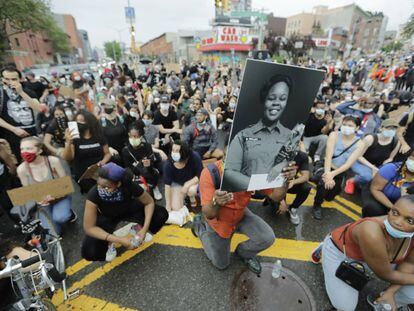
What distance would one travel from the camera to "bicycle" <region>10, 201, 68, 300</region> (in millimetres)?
2471

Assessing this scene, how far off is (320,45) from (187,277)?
2342 inches

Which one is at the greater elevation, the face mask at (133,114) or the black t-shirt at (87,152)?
the face mask at (133,114)

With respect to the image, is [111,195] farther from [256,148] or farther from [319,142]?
[319,142]

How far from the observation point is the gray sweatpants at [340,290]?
2.12 meters

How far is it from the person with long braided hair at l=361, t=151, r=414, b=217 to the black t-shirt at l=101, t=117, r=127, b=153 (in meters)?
4.47

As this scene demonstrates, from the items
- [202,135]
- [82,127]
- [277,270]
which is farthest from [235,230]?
[82,127]

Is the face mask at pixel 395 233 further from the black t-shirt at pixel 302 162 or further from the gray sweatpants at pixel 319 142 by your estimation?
the gray sweatpants at pixel 319 142

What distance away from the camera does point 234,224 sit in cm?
264

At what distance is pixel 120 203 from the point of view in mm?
2836

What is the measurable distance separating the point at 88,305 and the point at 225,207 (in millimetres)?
1748

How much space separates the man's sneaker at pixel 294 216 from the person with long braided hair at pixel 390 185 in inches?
36.9

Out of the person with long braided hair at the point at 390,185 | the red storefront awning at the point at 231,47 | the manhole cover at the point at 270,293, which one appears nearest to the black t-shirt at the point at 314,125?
the person with long braided hair at the point at 390,185

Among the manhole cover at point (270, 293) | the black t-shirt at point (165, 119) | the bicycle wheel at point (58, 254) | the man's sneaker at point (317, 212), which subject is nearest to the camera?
the manhole cover at point (270, 293)

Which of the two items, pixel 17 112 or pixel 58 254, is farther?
pixel 17 112
